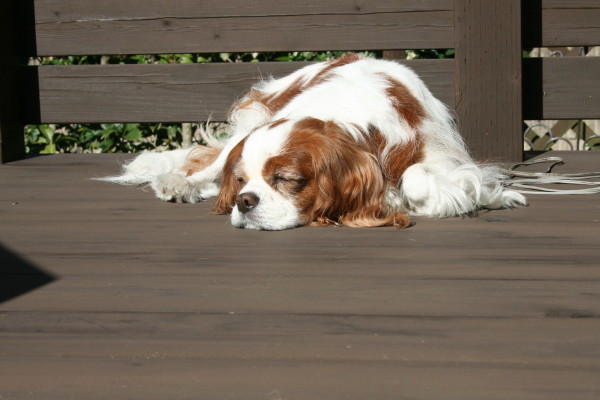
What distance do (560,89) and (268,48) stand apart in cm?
157

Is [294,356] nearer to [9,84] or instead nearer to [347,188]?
[347,188]

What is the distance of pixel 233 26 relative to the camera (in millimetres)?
4910

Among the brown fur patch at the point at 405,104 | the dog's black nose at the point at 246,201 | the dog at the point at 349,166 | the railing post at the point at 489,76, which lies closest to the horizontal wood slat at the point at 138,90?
the dog at the point at 349,166

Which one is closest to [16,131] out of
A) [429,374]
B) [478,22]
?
[478,22]

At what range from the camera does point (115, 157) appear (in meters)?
5.20

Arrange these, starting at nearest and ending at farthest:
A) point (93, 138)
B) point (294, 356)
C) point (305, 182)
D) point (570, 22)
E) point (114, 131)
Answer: point (294, 356)
point (305, 182)
point (570, 22)
point (114, 131)
point (93, 138)

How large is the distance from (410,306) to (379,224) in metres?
1.20

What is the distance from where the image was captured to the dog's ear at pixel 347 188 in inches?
135

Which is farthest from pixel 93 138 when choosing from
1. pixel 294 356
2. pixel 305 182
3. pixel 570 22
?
pixel 294 356

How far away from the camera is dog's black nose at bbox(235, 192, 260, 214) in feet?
10.9

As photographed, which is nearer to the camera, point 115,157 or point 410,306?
point 410,306

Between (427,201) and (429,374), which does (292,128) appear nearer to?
(427,201)

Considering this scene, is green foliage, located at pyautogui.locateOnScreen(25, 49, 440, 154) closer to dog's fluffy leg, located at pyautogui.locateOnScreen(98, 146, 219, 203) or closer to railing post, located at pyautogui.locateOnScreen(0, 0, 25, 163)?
railing post, located at pyautogui.locateOnScreen(0, 0, 25, 163)

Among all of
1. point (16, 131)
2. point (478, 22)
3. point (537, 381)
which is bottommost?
point (537, 381)
